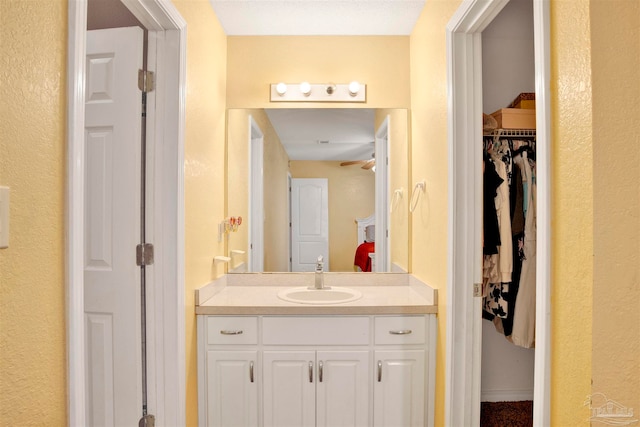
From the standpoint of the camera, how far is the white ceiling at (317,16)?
7.24ft

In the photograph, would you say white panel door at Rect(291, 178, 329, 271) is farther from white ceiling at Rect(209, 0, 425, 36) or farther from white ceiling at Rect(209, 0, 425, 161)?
white ceiling at Rect(209, 0, 425, 36)

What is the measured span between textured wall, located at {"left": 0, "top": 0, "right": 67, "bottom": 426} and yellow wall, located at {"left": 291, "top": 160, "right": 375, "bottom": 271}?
70.3 inches

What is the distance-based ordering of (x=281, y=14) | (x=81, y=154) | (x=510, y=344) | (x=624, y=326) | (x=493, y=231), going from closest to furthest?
(x=624, y=326) → (x=81, y=154) → (x=493, y=231) → (x=281, y=14) → (x=510, y=344)

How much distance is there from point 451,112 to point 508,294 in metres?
1.03

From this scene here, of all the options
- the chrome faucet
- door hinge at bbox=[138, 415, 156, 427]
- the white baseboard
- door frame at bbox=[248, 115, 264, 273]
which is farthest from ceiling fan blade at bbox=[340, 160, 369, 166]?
door hinge at bbox=[138, 415, 156, 427]

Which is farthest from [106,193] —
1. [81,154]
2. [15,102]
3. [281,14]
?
[281,14]

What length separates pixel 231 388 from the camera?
2.01 meters

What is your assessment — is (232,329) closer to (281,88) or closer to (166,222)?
(166,222)

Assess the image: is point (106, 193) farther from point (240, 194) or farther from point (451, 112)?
point (451, 112)

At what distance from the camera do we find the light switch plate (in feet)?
2.61

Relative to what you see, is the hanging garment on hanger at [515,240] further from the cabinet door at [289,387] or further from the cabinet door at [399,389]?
the cabinet door at [289,387]

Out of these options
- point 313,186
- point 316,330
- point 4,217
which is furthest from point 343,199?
point 4,217

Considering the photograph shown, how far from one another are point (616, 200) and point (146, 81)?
1756 mm

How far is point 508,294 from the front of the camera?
2084 mm
